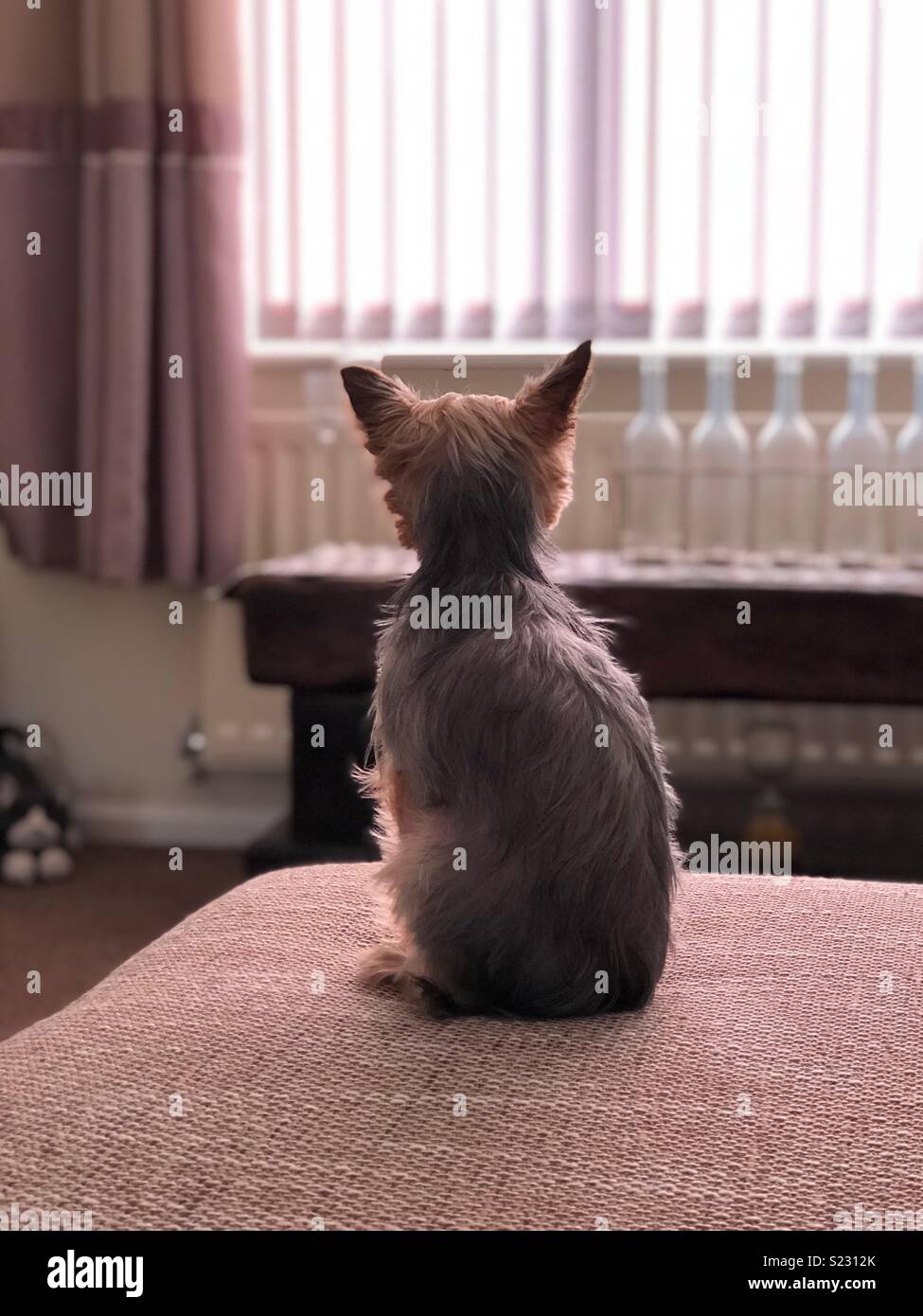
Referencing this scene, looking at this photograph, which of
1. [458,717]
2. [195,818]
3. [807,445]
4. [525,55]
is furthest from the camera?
[195,818]

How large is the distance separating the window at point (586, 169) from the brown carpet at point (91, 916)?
1.20m

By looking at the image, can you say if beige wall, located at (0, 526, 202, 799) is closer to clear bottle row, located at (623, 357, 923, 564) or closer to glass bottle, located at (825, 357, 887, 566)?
clear bottle row, located at (623, 357, 923, 564)

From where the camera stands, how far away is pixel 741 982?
3.58ft

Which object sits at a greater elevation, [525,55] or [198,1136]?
[525,55]

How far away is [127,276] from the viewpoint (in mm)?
3072

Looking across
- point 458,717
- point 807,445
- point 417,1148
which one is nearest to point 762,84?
point 807,445

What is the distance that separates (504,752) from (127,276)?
233cm

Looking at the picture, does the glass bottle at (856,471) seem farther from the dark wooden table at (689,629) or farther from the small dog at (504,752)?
the small dog at (504,752)

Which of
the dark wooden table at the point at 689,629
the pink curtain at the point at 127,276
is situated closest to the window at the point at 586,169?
the pink curtain at the point at 127,276

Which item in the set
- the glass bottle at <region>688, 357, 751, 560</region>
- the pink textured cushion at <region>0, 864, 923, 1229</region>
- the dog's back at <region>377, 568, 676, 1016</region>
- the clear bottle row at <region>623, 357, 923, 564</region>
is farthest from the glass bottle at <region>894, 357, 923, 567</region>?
the dog's back at <region>377, 568, 676, 1016</region>

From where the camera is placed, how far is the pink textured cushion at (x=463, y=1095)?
0.79 m
